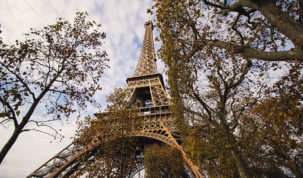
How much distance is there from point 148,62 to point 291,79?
32133mm

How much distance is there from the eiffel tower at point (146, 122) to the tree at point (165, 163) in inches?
68.0

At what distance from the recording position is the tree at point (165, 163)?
1841 centimetres

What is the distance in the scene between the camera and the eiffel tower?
1681 cm

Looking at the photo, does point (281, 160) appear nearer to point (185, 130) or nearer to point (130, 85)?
point (185, 130)

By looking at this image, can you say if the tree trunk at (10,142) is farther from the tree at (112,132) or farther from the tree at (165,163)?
the tree at (165,163)

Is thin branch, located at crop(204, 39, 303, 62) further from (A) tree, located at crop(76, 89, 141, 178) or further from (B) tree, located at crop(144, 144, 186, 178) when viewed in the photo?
(B) tree, located at crop(144, 144, 186, 178)

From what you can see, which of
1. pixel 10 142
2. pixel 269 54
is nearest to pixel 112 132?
pixel 10 142

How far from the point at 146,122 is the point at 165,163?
5.54 metres

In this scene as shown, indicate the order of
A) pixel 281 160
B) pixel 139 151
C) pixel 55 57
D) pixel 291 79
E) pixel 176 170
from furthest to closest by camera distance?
pixel 139 151 → pixel 176 170 → pixel 281 160 → pixel 55 57 → pixel 291 79

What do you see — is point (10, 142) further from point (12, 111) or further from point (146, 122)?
point (146, 122)

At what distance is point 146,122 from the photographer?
21375mm

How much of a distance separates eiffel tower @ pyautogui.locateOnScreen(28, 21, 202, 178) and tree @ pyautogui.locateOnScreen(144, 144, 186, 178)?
5.66 feet

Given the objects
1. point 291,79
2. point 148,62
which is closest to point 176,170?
point 291,79

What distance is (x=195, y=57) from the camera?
25.2 feet
